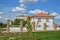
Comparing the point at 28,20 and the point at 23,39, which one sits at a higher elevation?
the point at 28,20

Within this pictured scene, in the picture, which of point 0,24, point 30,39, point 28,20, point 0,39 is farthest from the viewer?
point 0,24

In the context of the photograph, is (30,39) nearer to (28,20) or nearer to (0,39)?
(0,39)

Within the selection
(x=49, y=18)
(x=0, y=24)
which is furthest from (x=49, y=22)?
(x=0, y=24)

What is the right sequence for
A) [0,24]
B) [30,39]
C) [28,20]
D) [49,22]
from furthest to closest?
1. [49,22]
2. [0,24]
3. [30,39]
4. [28,20]

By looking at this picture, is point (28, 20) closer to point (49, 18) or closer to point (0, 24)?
point (0, 24)

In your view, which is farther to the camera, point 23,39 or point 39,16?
point 39,16

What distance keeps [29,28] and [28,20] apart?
20 centimetres

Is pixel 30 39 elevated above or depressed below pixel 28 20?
below

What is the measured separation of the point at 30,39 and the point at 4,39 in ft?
5.58

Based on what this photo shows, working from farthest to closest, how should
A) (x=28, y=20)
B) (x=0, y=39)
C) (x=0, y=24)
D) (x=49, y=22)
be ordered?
(x=49, y=22) → (x=0, y=24) → (x=0, y=39) → (x=28, y=20)

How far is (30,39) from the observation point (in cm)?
710

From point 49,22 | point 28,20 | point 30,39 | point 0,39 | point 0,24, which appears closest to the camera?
point 28,20

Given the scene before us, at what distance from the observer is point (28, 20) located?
477 centimetres

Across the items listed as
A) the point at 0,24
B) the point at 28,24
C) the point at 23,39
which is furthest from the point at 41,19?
the point at 28,24
